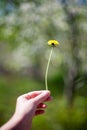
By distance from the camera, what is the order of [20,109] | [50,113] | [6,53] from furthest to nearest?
[6,53]
[50,113]
[20,109]

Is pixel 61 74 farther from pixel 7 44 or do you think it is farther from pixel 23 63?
pixel 7 44

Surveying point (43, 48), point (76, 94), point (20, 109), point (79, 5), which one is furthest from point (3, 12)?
point (20, 109)

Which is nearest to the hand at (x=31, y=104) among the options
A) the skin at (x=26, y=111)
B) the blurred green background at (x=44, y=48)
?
the skin at (x=26, y=111)

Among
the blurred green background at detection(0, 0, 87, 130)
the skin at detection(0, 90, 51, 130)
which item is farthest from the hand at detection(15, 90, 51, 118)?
the blurred green background at detection(0, 0, 87, 130)

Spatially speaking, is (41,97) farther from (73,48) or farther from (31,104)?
(73,48)

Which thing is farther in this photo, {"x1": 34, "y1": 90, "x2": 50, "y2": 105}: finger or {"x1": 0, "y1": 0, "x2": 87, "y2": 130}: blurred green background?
{"x1": 0, "y1": 0, "x2": 87, "y2": 130}: blurred green background

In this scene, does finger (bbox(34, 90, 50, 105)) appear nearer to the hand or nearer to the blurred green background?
the hand
